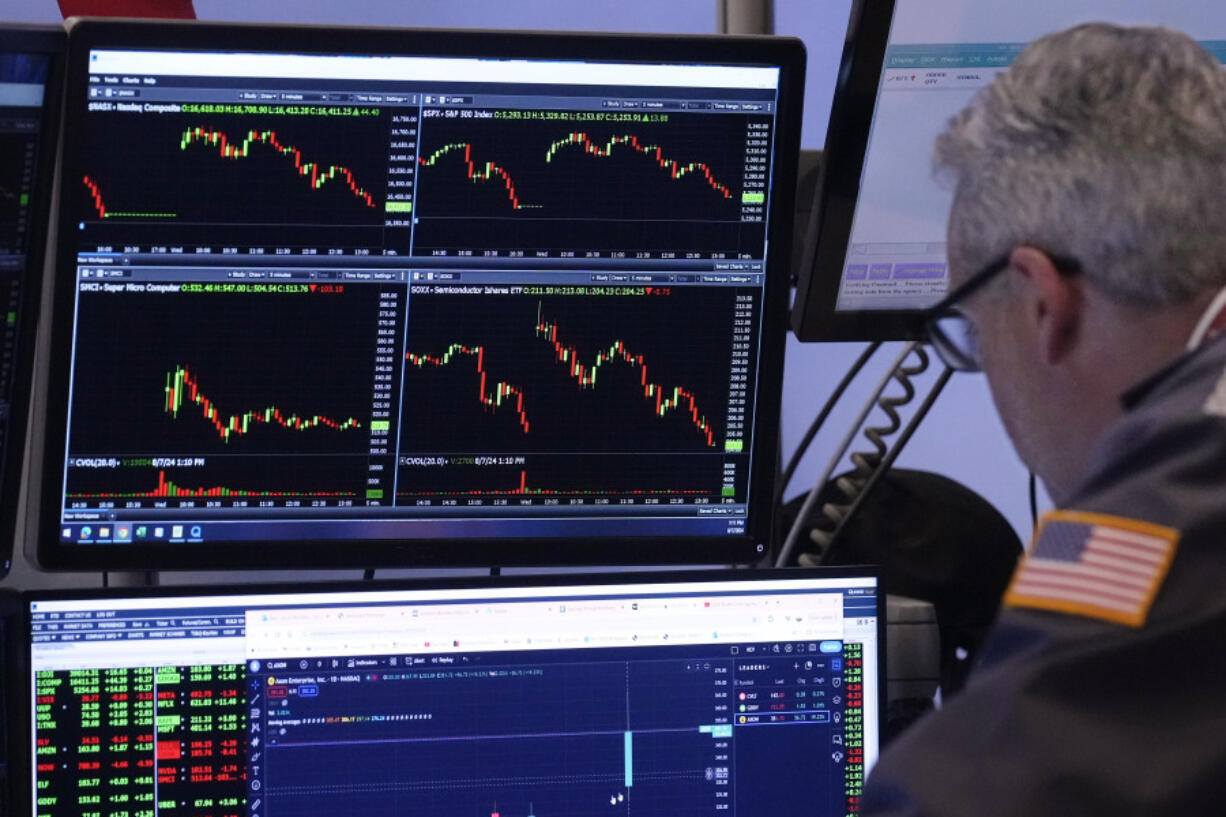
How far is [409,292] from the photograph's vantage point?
1.33 m

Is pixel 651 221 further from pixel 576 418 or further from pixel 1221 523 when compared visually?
pixel 1221 523

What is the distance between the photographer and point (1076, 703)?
68 centimetres

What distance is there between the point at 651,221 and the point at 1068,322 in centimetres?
52

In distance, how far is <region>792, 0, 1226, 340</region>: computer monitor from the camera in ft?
4.49

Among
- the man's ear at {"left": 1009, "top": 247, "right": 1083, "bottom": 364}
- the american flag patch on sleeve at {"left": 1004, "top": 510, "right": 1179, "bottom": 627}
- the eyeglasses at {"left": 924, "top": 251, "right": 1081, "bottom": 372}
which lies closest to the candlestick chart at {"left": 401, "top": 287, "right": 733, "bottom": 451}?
the eyeglasses at {"left": 924, "top": 251, "right": 1081, "bottom": 372}

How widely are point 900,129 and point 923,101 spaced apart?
33 mm

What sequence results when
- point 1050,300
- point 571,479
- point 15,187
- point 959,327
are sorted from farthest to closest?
point 571,479 < point 15,187 < point 959,327 < point 1050,300

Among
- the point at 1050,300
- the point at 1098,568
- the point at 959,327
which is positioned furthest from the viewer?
the point at 959,327

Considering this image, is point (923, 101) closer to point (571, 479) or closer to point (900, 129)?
point (900, 129)

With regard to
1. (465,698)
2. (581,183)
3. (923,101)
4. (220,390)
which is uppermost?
(923,101)

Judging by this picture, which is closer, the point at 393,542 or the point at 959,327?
the point at 959,327

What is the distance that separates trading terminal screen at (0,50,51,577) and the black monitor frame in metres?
0.71

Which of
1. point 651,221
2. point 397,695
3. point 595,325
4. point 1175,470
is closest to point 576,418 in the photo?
point 595,325

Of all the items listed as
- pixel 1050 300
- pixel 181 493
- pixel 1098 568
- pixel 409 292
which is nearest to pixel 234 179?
pixel 409 292
